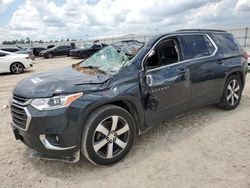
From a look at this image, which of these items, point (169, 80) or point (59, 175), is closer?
point (59, 175)

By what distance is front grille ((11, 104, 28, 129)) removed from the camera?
2.83 meters

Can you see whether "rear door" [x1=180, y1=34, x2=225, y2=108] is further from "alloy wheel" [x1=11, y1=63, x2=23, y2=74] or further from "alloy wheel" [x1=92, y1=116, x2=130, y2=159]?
"alloy wheel" [x1=11, y1=63, x2=23, y2=74]

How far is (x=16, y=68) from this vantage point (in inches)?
486

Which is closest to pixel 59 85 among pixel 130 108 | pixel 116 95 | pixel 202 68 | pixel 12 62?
pixel 116 95

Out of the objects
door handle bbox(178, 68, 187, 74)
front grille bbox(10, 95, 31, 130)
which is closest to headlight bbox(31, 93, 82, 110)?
front grille bbox(10, 95, 31, 130)

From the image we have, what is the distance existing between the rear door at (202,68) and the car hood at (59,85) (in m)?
1.65

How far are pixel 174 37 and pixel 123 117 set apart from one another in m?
1.73

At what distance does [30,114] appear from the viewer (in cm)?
273

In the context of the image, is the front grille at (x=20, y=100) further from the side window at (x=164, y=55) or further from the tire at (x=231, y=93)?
the tire at (x=231, y=93)

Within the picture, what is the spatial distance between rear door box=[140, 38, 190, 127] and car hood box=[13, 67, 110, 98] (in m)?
0.69

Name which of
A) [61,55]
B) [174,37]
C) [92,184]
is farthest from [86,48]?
[92,184]

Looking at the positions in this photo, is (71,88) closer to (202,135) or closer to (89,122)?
(89,122)

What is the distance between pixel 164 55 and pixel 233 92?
2130mm

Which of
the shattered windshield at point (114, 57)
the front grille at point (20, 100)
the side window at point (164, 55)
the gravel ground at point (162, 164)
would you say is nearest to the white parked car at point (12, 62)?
the gravel ground at point (162, 164)
